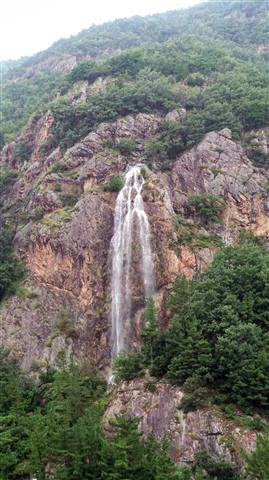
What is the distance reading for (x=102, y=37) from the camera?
8950 cm

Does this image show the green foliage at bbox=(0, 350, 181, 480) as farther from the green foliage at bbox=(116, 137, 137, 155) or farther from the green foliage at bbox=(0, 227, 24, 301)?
the green foliage at bbox=(116, 137, 137, 155)

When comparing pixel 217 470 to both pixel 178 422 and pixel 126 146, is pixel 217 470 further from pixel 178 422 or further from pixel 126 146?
pixel 126 146

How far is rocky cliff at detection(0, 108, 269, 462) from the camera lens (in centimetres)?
3694

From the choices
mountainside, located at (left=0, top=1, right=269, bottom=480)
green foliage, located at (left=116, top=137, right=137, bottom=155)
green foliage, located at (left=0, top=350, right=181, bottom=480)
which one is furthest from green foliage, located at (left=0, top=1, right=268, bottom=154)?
green foliage, located at (left=0, top=350, right=181, bottom=480)

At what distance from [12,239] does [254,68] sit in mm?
37079

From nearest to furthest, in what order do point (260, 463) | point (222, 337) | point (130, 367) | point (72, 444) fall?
point (260, 463) < point (72, 444) < point (222, 337) < point (130, 367)

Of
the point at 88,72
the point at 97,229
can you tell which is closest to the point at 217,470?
the point at 97,229

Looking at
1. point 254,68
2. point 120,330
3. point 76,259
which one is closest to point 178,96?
point 254,68

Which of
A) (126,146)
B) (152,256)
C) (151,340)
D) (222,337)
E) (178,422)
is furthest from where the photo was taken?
(126,146)

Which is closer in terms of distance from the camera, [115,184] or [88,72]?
[115,184]

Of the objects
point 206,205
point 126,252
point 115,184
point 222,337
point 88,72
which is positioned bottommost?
point 222,337

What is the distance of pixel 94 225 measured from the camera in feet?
136

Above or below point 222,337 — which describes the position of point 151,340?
above

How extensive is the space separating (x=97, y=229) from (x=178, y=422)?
61.0 feet
